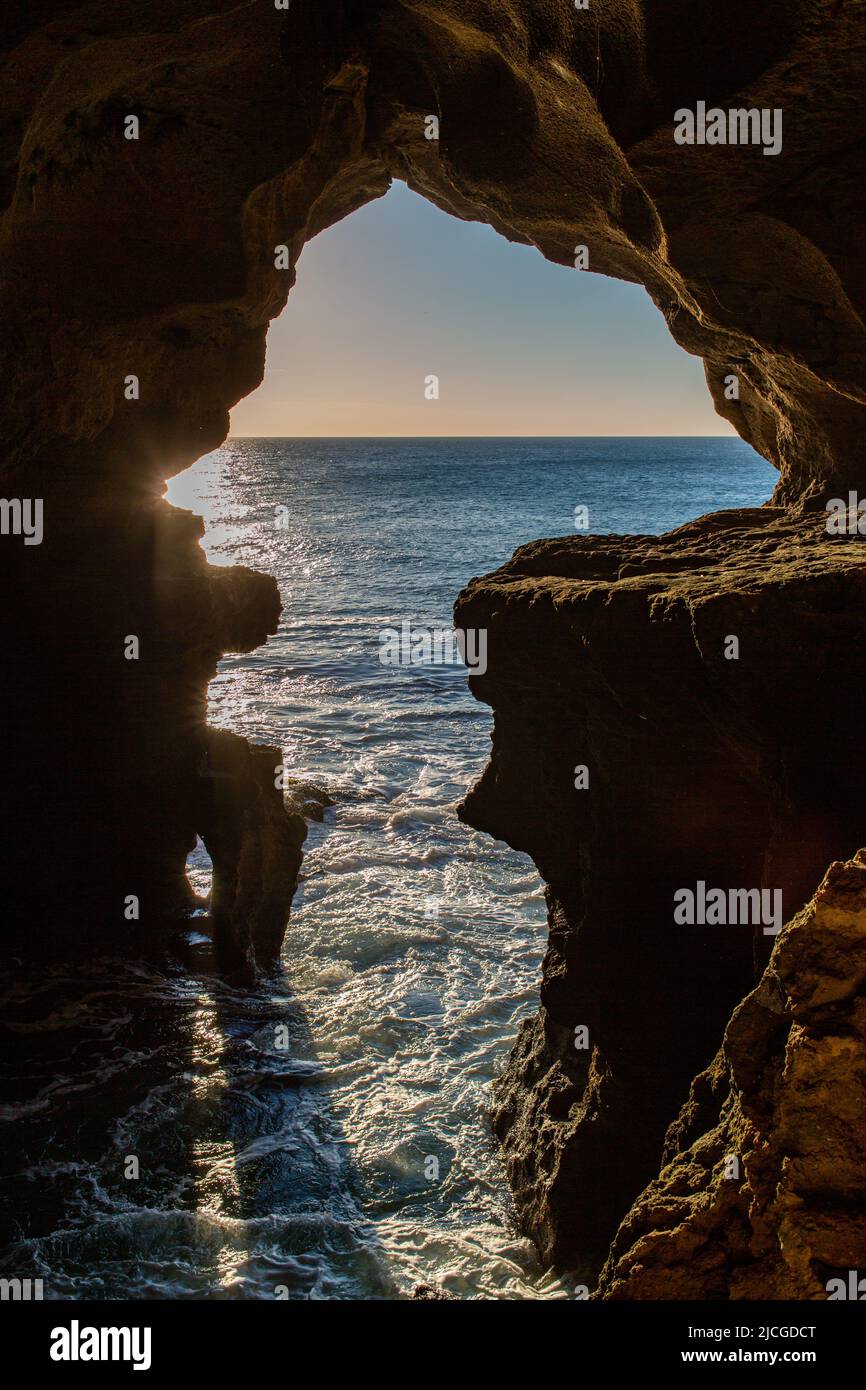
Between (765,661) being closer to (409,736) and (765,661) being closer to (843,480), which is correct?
(843,480)

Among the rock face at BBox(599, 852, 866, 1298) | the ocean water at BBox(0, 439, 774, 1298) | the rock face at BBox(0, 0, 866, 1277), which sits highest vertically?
the rock face at BBox(0, 0, 866, 1277)

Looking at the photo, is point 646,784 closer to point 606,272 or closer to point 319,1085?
point 606,272

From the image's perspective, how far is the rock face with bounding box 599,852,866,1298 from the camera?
2.62 meters

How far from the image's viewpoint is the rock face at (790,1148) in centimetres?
262

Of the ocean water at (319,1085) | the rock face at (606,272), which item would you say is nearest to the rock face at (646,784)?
the rock face at (606,272)

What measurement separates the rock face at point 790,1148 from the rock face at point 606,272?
1270 millimetres

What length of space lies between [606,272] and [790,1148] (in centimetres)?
621

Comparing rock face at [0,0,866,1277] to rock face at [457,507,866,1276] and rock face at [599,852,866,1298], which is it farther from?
rock face at [599,852,866,1298]

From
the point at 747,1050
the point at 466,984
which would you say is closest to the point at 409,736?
the point at 466,984

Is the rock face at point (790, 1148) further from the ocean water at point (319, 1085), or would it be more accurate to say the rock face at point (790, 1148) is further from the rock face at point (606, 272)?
the ocean water at point (319, 1085)

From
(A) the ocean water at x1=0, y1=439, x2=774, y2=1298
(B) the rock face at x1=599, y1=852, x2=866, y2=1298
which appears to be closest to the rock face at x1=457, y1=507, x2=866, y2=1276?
(A) the ocean water at x1=0, y1=439, x2=774, y2=1298

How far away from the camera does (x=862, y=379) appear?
5168 mm

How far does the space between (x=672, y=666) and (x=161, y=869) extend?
6.64m

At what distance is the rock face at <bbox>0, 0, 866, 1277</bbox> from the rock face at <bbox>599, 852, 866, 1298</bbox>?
1270mm
